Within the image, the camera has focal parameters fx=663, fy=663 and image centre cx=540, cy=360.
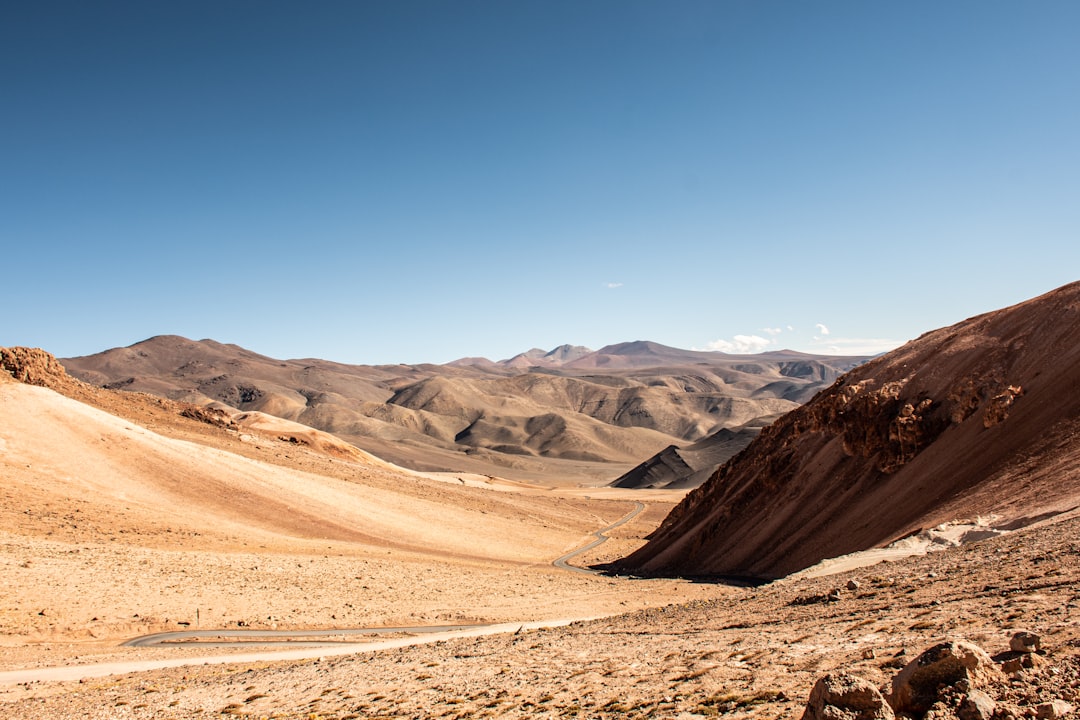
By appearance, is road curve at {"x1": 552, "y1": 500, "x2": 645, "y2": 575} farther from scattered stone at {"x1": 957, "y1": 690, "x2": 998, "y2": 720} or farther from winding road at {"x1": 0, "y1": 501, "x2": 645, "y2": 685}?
scattered stone at {"x1": 957, "y1": 690, "x2": 998, "y2": 720}

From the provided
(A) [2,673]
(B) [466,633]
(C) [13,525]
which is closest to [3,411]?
(C) [13,525]

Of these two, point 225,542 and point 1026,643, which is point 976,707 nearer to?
point 1026,643

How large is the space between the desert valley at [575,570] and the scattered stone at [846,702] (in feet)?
0.06

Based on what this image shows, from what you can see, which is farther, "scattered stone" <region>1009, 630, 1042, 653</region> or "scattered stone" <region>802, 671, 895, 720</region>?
"scattered stone" <region>1009, 630, 1042, 653</region>

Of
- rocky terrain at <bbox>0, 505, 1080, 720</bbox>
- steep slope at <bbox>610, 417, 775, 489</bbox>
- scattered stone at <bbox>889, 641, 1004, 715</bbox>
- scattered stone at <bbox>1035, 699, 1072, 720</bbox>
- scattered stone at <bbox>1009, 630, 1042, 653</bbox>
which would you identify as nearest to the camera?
scattered stone at <bbox>1035, 699, 1072, 720</bbox>

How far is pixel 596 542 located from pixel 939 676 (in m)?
45.1

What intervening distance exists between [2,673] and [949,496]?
94.8ft

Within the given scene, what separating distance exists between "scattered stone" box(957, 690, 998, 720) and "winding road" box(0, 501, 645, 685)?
46.6 ft

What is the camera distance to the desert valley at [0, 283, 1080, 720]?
855 cm


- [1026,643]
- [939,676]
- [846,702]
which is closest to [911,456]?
[1026,643]

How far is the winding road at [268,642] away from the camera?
1512 centimetres

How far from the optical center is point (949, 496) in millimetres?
24406

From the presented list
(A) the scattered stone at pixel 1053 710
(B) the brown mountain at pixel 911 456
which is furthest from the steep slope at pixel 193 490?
(A) the scattered stone at pixel 1053 710

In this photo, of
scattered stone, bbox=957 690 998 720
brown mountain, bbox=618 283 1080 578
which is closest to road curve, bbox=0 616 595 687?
scattered stone, bbox=957 690 998 720
